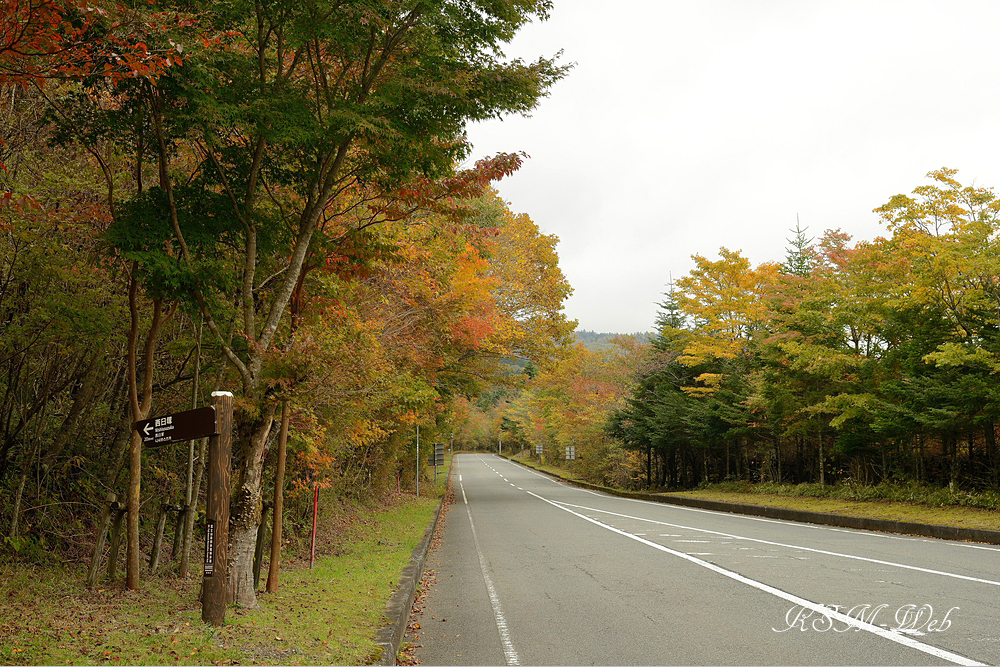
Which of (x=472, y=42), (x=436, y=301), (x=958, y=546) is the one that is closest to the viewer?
(x=472, y=42)

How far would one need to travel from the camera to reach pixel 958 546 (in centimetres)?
1198

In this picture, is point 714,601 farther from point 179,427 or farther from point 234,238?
point 234,238

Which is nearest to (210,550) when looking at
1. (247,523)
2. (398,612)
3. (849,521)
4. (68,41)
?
(247,523)

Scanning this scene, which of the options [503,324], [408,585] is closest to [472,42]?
[408,585]

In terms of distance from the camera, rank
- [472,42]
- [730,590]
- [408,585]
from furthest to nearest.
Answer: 1. [408,585]
2. [730,590]
3. [472,42]

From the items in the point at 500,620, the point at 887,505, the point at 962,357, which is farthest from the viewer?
the point at 887,505

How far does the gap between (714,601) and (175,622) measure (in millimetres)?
5582

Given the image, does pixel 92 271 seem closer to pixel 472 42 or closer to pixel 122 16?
pixel 122 16

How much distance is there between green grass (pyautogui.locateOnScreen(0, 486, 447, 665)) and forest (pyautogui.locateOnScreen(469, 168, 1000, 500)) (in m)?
14.8

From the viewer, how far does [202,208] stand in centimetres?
697

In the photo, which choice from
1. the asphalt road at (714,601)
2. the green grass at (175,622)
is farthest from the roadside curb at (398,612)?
the asphalt road at (714,601)

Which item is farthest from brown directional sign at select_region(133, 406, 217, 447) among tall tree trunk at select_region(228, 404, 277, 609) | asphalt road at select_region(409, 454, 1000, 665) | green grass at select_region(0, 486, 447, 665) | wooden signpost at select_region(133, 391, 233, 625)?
asphalt road at select_region(409, 454, 1000, 665)

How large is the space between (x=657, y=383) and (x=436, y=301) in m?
20.9

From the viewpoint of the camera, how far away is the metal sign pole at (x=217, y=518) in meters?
5.65
